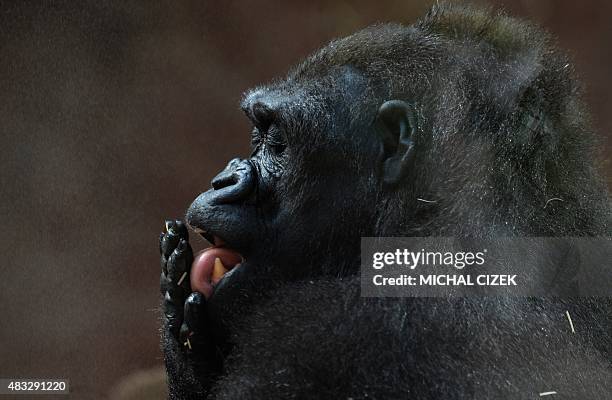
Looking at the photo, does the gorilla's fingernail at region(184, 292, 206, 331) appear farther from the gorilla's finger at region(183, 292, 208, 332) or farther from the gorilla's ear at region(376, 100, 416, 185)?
the gorilla's ear at region(376, 100, 416, 185)

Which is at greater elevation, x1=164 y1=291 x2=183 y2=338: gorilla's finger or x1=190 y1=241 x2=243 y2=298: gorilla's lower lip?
x1=190 y1=241 x2=243 y2=298: gorilla's lower lip

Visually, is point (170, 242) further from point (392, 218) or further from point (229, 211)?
point (392, 218)

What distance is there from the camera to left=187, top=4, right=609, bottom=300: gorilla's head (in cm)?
168

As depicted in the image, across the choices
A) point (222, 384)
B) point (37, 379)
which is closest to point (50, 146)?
point (37, 379)

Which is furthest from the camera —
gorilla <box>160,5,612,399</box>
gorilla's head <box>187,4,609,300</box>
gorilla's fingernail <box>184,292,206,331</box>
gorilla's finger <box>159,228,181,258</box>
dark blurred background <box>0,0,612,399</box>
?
dark blurred background <box>0,0,612,399</box>

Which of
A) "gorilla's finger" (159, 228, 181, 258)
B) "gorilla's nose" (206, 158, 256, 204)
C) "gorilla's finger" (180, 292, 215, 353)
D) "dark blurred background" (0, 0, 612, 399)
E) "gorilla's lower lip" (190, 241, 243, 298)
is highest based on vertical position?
"dark blurred background" (0, 0, 612, 399)

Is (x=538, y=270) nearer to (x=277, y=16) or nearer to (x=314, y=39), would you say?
(x=314, y=39)

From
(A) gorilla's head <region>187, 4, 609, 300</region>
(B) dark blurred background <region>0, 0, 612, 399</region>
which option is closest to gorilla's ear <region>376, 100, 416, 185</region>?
(A) gorilla's head <region>187, 4, 609, 300</region>

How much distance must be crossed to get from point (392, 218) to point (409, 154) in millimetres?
145

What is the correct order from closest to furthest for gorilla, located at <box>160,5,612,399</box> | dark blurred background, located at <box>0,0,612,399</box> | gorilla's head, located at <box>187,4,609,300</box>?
gorilla, located at <box>160,5,612,399</box> < gorilla's head, located at <box>187,4,609,300</box> < dark blurred background, located at <box>0,0,612,399</box>

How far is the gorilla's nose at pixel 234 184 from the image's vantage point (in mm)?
1873

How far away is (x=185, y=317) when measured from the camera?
6.07 feet

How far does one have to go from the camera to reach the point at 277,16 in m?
2.60

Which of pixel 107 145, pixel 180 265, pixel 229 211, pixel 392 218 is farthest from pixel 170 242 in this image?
pixel 107 145
